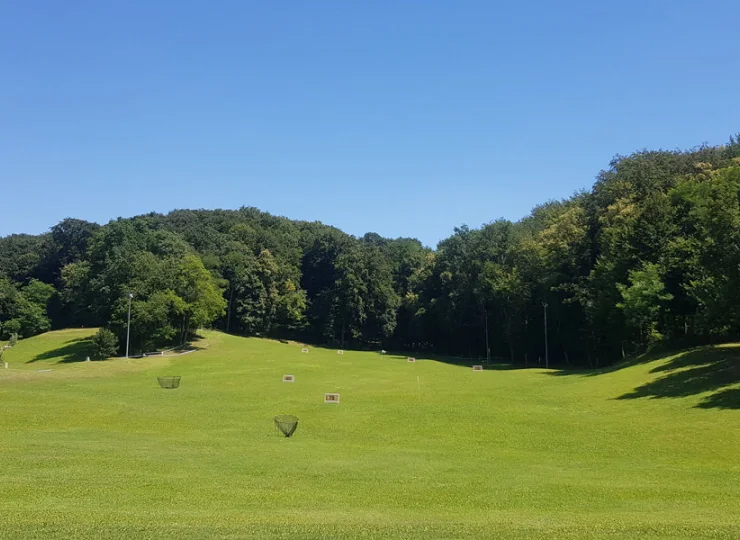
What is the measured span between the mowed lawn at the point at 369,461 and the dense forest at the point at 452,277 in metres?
11.4

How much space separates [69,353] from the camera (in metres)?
78.1

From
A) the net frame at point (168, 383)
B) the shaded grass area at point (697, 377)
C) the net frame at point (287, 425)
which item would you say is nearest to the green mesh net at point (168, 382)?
the net frame at point (168, 383)

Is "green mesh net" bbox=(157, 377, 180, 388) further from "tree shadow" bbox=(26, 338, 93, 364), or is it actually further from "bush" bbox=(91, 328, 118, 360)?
"tree shadow" bbox=(26, 338, 93, 364)

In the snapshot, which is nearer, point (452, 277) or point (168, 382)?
point (168, 382)

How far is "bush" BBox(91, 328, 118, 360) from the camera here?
7169 cm

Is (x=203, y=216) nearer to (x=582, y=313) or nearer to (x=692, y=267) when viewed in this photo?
(x=582, y=313)

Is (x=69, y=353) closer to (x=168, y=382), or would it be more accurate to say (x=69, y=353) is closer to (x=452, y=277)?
A: (x=168, y=382)

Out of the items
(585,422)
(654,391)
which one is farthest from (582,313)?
(585,422)

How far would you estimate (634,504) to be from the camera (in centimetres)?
1477

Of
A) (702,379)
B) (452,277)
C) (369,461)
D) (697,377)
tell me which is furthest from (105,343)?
(702,379)

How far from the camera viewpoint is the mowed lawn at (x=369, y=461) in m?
11.9

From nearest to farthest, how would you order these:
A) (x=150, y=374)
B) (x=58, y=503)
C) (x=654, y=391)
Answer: (x=58, y=503) → (x=654, y=391) → (x=150, y=374)

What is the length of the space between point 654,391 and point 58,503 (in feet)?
116

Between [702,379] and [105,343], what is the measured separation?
2558 inches
